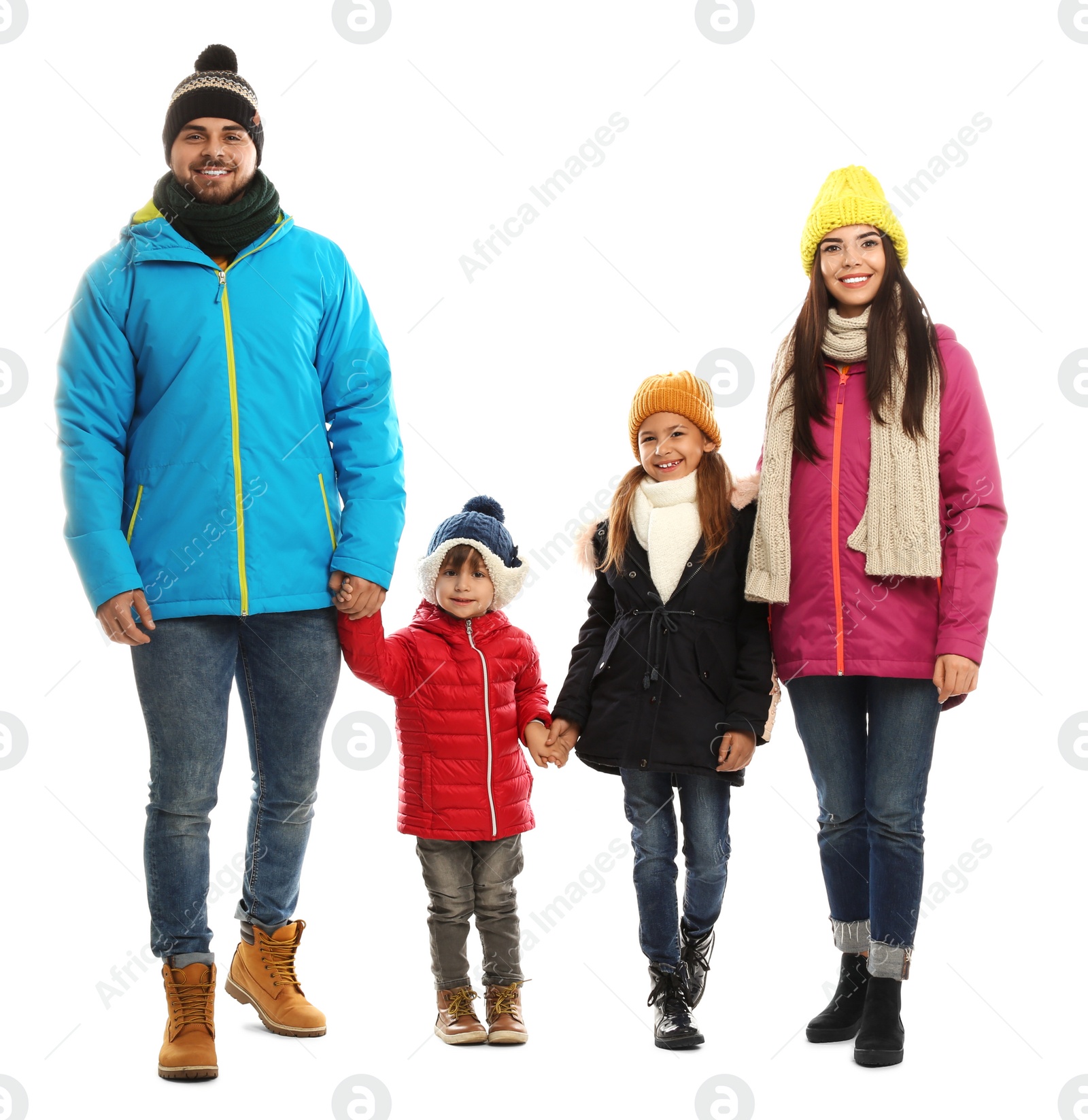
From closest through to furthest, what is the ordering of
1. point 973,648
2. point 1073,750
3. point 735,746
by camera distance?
point 973,648, point 735,746, point 1073,750

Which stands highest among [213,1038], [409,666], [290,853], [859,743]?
[409,666]

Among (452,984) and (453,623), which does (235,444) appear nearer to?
(453,623)

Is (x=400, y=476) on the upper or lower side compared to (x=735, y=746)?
upper

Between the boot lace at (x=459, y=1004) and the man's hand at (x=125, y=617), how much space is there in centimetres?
93

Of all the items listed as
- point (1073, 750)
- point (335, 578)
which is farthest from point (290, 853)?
point (1073, 750)

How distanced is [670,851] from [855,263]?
1.23 m

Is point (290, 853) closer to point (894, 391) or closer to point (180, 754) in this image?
point (180, 754)

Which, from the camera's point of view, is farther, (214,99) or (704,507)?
(704,507)

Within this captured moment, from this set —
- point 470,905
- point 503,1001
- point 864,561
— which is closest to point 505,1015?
point 503,1001

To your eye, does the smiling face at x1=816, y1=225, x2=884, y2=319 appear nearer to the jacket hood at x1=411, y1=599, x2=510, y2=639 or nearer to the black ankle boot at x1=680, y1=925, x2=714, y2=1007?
the jacket hood at x1=411, y1=599, x2=510, y2=639

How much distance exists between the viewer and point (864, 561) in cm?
240

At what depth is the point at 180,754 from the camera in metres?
2.30

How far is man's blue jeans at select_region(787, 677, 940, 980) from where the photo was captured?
7.73 feet

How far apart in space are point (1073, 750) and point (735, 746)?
143 centimetres
